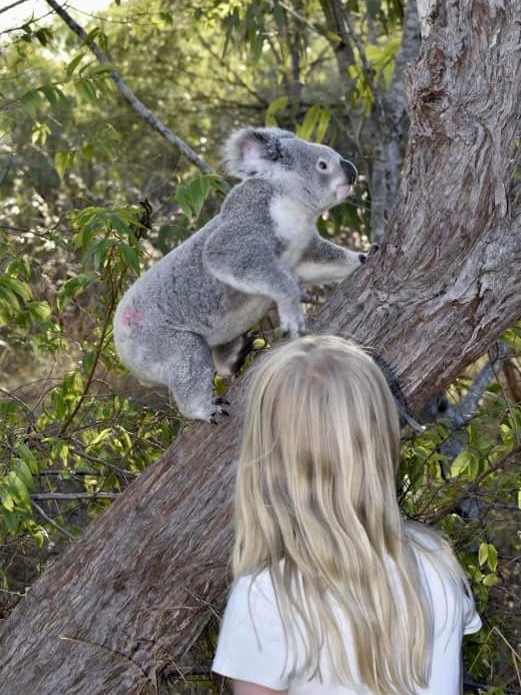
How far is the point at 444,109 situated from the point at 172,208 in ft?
20.9

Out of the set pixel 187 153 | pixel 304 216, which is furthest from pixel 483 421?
pixel 187 153

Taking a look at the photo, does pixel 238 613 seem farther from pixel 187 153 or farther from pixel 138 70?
pixel 138 70

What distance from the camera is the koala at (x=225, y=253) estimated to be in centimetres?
323

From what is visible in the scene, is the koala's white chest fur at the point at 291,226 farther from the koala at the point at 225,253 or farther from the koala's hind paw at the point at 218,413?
the koala's hind paw at the point at 218,413

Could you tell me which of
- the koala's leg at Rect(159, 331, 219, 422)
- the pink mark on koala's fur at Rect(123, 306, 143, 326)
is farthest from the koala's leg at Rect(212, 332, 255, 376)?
the pink mark on koala's fur at Rect(123, 306, 143, 326)

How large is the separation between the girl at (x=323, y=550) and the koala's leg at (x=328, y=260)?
5.00ft

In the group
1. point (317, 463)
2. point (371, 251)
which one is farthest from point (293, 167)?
point (317, 463)

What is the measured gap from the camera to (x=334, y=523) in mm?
1760

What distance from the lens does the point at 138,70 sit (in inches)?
343

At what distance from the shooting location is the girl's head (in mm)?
1745

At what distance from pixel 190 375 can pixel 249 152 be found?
2.63 feet

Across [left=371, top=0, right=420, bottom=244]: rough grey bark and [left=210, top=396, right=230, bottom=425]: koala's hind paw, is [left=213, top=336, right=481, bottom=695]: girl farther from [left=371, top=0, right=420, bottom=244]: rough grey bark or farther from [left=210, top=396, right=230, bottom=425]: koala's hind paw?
[left=371, top=0, right=420, bottom=244]: rough grey bark

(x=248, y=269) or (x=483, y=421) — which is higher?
(x=248, y=269)

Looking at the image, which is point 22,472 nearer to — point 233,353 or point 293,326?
point 293,326
